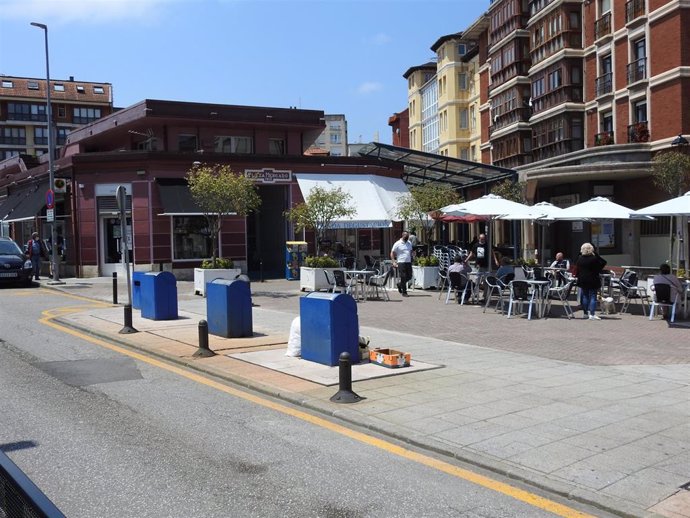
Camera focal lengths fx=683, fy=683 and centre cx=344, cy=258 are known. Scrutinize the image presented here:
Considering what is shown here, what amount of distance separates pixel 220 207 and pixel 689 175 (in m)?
20.3

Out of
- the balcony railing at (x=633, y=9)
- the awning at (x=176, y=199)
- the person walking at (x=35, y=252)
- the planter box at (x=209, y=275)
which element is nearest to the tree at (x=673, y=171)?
the balcony railing at (x=633, y=9)

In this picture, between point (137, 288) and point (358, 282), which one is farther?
point (358, 282)

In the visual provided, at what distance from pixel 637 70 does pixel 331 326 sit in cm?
3150

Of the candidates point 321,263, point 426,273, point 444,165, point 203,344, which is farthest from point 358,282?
point 444,165

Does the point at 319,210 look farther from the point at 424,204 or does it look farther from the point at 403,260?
the point at 424,204

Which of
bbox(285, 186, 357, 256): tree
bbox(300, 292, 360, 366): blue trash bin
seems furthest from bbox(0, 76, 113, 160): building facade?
bbox(300, 292, 360, 366): blue trash bin

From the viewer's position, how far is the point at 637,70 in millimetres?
34750

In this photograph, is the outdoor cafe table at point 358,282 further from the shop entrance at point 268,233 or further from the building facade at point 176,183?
the shop entrance at point 268,233

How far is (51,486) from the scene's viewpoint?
4.89 m

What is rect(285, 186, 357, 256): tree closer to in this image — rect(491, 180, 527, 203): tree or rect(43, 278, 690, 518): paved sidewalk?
rect(43, 278, 690, 518): paved sidewalk

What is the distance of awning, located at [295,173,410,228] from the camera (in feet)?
91.7

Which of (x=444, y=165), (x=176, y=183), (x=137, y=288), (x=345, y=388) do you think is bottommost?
(x=345, y=388)

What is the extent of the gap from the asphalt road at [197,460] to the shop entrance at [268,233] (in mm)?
21768

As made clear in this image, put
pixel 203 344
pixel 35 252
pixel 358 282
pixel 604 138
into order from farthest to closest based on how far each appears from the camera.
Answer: pixel 604 138 < pixel 35 252 < pixel 358 282 < pixel 203 344
